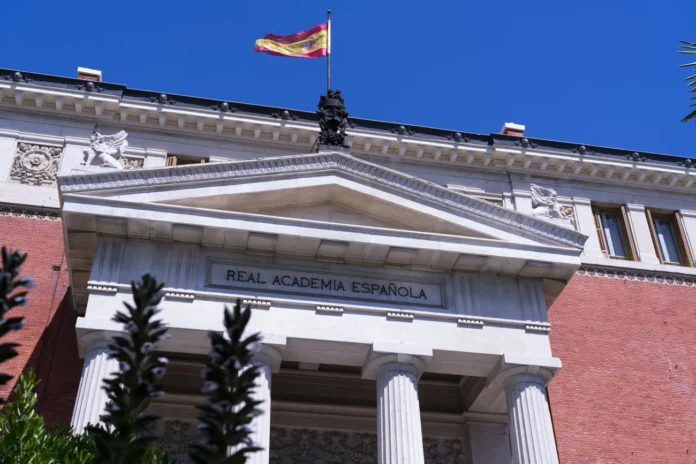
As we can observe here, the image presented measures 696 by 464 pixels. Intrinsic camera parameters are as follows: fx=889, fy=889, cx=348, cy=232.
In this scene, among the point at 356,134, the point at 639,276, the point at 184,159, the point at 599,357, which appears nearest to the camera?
the point at 599,357

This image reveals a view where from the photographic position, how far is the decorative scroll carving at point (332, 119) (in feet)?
67.7

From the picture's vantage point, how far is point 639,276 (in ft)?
86.1

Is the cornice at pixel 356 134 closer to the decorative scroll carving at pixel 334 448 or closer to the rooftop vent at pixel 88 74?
the rooftop vent at pixel 88 74

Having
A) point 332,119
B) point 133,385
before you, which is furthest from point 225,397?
point 332,119

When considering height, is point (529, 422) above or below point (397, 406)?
below

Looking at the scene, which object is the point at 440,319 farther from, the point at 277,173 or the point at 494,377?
the point at 277,173

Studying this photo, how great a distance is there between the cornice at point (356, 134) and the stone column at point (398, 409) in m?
9.59

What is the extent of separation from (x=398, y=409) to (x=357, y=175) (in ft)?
17.1

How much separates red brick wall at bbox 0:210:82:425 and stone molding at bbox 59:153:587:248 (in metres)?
4.40

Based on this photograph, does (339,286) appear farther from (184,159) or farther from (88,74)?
(88,74)

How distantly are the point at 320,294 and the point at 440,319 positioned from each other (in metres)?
2.59

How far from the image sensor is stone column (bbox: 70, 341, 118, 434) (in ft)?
52.8

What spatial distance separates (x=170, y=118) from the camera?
25469 millimetres

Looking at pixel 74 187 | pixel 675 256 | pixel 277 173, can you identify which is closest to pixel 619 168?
pixel 675 256
